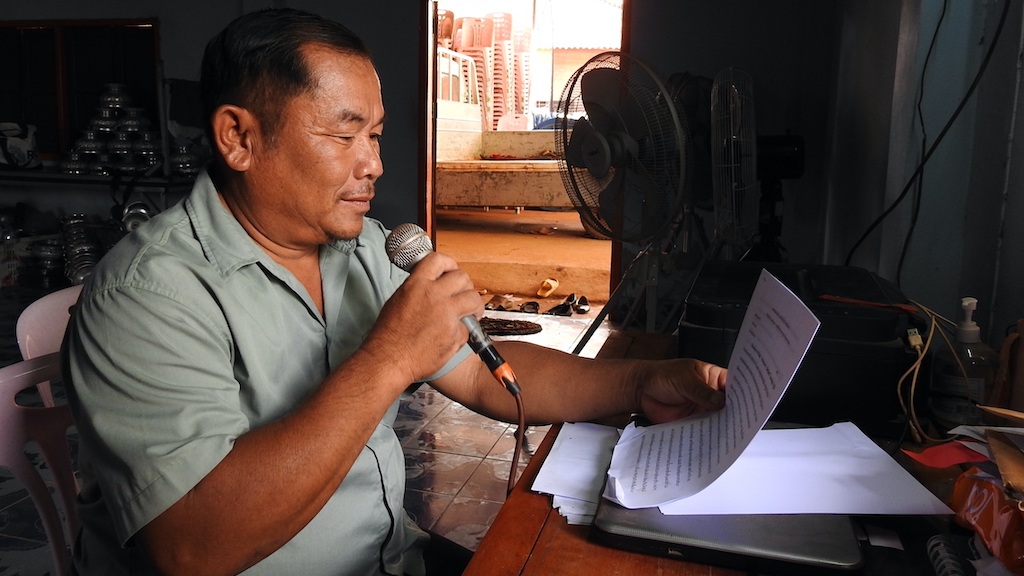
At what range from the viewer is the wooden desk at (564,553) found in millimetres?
636

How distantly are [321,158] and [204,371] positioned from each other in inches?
11.8

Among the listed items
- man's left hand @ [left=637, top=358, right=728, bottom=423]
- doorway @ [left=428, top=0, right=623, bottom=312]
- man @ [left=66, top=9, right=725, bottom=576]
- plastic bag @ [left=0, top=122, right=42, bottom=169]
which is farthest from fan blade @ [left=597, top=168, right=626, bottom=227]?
plastic bag @ [left=0, top=122, right=42, bottom=169]

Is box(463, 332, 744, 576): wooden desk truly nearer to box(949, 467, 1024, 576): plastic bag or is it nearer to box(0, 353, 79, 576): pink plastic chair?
box(949, 467, 1024, 576): plastic bag

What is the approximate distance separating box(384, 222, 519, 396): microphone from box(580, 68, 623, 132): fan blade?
169 cm

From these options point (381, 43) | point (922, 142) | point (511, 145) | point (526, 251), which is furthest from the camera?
point (511, 145)

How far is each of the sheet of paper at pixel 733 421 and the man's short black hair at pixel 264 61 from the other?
59 cm

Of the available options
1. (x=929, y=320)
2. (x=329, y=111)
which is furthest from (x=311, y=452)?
(x=929, y=320)

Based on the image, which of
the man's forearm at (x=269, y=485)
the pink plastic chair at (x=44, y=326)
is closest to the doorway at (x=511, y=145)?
the pink plastic chair at (x=44, y=326)

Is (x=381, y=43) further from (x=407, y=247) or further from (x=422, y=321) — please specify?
(x=422, y=321)

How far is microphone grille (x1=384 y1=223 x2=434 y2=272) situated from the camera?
0.94 metres

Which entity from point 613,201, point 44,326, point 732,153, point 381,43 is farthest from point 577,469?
point 381,43

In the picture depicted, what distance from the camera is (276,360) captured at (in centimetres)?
90

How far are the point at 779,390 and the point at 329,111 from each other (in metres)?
0.62

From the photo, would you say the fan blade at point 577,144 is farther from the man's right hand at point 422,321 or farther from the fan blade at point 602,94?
the man's right hand at point 422,321
